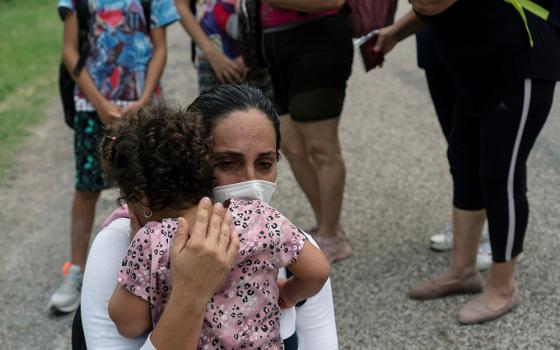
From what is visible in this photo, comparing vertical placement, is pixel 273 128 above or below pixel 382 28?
above

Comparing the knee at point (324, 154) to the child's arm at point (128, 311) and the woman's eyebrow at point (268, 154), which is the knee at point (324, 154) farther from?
the child's arm at point (128, 311)

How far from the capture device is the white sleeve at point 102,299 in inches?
62.0

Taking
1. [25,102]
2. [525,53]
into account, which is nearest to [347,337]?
[525,53]

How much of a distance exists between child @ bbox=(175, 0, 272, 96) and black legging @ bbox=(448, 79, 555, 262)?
1.13 m

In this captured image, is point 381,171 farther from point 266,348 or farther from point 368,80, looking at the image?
point 266,348

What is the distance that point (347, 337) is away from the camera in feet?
9.97

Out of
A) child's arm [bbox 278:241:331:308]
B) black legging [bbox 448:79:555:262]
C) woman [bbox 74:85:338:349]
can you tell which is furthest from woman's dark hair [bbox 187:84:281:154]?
black legging [bbox 448:79:555:262]

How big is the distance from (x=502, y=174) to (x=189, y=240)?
1.69 m

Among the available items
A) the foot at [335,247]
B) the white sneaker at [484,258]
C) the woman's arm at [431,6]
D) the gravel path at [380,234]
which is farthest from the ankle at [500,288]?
the woman's arm at [431,6]

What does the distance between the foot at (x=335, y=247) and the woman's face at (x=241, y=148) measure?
1935 millimetres

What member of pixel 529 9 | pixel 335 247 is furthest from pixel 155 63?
pixel 529 9

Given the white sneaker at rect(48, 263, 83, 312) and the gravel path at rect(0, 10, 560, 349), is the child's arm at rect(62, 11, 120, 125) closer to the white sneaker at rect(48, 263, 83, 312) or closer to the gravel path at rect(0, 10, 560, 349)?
the white sneaker at rect(48, 263, 83, 312)

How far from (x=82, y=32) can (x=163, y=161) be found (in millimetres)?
1995

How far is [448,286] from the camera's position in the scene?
3.21 m
